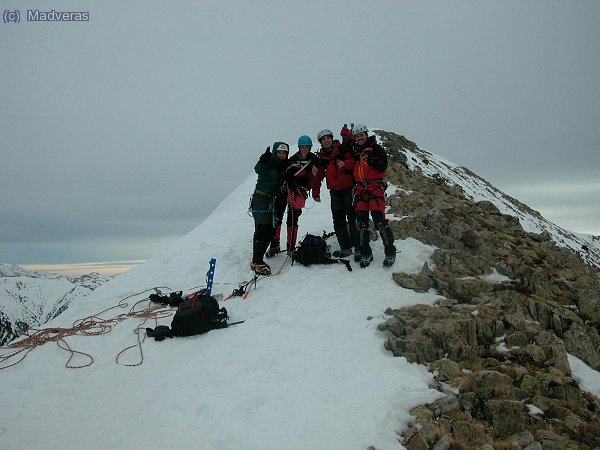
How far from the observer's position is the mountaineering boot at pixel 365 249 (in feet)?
31.9

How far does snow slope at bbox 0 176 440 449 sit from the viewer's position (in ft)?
16.6

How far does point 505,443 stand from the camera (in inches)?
195

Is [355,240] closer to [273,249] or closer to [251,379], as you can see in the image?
[273,249]

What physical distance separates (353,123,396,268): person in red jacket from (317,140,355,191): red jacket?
269 mm

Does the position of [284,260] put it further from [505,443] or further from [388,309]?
[505,443]

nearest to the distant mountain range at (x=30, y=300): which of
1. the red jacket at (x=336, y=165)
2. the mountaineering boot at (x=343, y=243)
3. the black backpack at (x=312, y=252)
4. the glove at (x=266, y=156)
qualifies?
the black backpack at (x=312, y=252)

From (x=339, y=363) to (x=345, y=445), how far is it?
1.69 meters

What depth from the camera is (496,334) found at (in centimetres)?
727

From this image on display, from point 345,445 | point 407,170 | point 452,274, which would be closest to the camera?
point 345,445

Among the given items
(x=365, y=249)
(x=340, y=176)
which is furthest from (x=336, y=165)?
(x=365, y=249)

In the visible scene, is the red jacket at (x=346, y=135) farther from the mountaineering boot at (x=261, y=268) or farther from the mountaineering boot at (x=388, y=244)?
the mountaineering boot at (x=261, y=268)

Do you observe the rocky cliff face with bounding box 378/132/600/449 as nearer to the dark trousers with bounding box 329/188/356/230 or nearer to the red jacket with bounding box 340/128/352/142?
the dark trousers with bounding box 329/188/356/230

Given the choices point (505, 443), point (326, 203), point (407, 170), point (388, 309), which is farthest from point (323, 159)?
point (407, 170)

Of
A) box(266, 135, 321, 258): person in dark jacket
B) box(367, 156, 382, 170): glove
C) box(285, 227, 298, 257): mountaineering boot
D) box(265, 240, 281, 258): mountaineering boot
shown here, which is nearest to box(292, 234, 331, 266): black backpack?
box(285, 227, 298, 257): mountaineering boot
